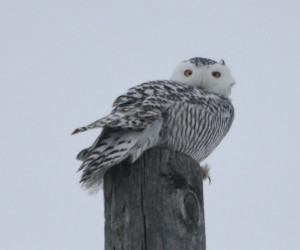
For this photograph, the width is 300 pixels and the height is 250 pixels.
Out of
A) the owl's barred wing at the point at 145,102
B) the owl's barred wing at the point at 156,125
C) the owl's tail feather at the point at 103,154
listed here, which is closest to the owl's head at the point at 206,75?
the owl's barred wing at the point at 156,125

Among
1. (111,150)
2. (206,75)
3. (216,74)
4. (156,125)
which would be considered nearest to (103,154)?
(111,150)

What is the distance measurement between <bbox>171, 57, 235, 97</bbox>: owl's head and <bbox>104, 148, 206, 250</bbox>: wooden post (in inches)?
93.7

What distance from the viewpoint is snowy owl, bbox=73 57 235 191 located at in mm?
3475

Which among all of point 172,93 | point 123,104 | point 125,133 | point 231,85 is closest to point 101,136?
point 125,133

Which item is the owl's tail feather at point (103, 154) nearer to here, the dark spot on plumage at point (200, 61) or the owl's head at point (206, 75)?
the owl's head at point (206, 75)

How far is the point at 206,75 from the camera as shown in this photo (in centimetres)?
554

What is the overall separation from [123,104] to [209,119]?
0.66 meters

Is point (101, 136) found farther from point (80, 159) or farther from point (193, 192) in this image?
point (193, 192)

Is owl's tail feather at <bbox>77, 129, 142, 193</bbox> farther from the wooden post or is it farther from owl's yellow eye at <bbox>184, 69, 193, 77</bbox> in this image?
owl's yellow eye at <bbox>184, 69, 193, 77</bbox>

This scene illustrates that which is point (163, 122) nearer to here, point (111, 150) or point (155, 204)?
point (111, 150)

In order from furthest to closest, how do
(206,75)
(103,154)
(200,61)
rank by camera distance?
(200,61) → (206,75) → (103,154)

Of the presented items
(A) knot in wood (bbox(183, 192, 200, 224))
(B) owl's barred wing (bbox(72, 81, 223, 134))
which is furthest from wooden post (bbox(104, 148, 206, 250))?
(B) owl's barred wing (bbox(72, 81, 223, 134))

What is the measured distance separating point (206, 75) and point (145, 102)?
60.1 inches

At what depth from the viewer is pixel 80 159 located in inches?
144
